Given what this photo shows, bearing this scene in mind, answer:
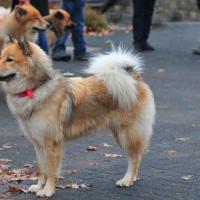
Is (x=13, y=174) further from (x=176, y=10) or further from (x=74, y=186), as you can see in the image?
(x=176, y=10)

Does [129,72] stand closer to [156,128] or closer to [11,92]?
[11,92]

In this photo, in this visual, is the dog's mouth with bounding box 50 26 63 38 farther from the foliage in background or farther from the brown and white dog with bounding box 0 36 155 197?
the foliage in background

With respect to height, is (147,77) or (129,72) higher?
(129,72)

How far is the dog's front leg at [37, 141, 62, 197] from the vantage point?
209 inches

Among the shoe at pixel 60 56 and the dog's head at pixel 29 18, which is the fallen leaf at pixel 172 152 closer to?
the dog's head at pixel 29 18

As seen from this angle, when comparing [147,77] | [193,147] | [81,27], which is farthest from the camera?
[81,27]

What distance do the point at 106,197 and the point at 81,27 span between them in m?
6.75

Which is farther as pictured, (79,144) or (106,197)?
(79,144)

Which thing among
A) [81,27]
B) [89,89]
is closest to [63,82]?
[89,89]

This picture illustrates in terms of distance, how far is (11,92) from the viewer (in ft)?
17.3

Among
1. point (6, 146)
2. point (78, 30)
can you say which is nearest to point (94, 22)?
point (78, 30)

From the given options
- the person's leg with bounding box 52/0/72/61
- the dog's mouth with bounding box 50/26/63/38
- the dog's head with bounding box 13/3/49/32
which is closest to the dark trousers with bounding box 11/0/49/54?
the dog's head with bounding box 13/3/49/32

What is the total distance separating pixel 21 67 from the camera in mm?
5199

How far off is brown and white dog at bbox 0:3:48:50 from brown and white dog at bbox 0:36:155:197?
344 cm
